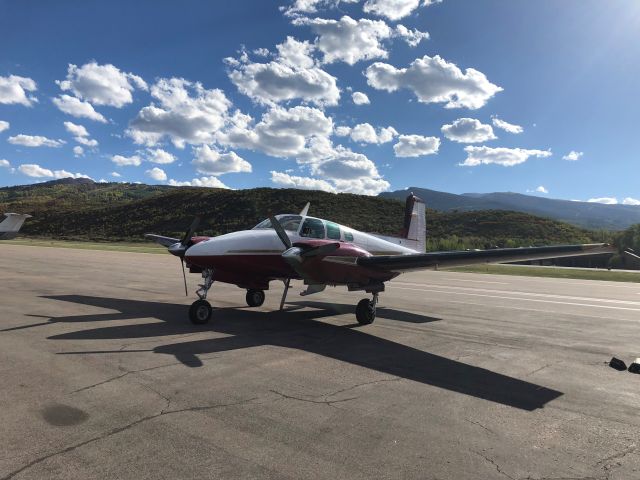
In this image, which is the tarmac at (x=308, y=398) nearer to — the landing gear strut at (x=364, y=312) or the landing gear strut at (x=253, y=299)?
the landing gear strut at (x=364, y=312)

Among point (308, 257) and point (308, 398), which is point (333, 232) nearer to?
point (308, 257)

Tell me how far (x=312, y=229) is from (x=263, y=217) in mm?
74753

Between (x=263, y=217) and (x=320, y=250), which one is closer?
(x=320, y=250)

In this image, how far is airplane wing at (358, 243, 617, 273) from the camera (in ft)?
33.2

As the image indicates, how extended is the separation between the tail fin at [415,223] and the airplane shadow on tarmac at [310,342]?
4.77 metres

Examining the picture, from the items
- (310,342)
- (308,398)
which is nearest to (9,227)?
(310,342)

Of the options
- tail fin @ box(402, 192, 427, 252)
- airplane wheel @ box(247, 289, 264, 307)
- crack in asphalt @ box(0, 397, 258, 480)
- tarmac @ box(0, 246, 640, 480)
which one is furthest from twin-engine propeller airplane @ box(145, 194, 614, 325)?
tail fin @ box(402, 192, 427, 252)

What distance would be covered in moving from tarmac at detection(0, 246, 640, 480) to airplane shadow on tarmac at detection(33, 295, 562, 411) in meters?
0.05

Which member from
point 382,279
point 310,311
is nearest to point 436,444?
point 382,279

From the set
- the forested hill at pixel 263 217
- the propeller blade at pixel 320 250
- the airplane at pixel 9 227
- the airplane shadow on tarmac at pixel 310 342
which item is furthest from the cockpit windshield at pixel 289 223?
the forested hill at pixel 263 217

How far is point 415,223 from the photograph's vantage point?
17859 millimetres

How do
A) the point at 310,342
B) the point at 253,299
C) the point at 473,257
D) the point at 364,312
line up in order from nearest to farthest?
the point at 310,342, the point at 473,257, the point at 364,312, the point at 253,299

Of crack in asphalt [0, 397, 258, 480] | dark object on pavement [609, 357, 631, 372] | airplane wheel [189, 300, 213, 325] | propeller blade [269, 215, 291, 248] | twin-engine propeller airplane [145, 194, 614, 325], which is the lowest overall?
dark object on pavement [609, 357, 631, 372]

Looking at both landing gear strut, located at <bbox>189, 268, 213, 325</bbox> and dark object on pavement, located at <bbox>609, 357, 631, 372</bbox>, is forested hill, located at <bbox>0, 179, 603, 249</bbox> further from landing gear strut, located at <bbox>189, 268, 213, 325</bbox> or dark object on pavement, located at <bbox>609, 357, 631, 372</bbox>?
landing gear strut, located at <bbox>189, 268, 213, 325</bbox>
